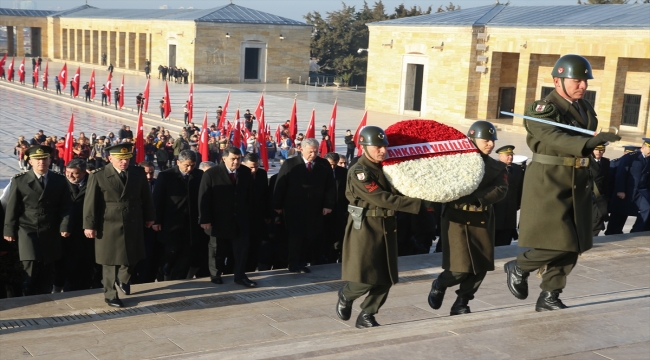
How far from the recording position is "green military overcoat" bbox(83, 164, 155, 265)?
6777mm

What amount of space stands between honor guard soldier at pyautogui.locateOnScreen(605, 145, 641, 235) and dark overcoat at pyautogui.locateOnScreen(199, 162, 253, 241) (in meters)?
5.78

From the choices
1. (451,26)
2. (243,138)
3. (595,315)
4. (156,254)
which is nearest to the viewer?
(595,315)

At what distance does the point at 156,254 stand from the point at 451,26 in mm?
27045

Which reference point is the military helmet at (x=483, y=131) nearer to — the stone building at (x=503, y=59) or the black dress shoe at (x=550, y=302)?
the black dress shoe at (x=550, y=302)

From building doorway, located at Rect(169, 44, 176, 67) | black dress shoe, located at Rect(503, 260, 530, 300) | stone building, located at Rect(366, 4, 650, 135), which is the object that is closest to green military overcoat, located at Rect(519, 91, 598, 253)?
black dress shoe, located at Rect(503, 260, 530, 300)

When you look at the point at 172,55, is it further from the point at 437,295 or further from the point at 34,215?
the point at 437,295

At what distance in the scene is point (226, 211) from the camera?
755cm

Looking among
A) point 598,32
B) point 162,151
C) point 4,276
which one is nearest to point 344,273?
point 4,276

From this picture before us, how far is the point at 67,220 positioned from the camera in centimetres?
710

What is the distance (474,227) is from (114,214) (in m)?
3.36

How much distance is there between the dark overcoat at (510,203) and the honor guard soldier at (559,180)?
4.02 meters

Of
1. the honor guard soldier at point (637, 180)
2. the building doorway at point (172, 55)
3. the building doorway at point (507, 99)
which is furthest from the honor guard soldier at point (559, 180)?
the building doorway at point (172, 55)

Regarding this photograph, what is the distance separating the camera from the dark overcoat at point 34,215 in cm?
695

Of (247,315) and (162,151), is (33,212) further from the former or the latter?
(162,151)
